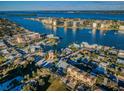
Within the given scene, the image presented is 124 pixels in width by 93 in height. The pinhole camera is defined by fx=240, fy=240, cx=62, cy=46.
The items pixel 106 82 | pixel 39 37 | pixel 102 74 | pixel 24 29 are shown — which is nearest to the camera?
pixel 106 82

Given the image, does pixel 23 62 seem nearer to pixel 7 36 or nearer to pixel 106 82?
pixel 106 82

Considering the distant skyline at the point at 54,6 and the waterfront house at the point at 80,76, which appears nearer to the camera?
the waterfront house at the point at 80,76

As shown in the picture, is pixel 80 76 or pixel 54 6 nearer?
pixel 80 76

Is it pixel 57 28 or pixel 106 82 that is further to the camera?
pixel 57 28

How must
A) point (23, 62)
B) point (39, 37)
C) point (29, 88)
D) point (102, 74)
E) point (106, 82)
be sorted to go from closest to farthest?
point (29, 88) < point (106, 82) < point (102, 74) < point (23, 62) < point (39, 37)

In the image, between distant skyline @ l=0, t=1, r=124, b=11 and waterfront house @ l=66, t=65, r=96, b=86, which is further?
distant skyline @ l=0, t=1, r=124, b=11

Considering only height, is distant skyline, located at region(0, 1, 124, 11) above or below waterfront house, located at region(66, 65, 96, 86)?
above

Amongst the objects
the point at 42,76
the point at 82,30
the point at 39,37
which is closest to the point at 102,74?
the point at 42,76

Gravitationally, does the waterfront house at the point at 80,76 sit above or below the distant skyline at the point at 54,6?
below

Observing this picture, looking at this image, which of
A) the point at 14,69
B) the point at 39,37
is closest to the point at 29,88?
the point at 14,69

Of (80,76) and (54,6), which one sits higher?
(54,6)
